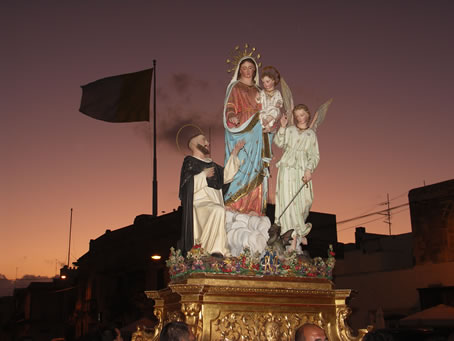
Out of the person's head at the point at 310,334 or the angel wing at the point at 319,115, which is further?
the angel wing at the point at 319,115

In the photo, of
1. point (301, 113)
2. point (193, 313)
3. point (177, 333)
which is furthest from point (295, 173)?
point (177, 333)

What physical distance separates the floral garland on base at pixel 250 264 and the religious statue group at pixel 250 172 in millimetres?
225

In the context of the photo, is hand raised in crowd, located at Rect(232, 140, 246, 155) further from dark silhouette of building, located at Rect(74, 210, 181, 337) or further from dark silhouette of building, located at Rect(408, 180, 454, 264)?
dark silhouette of building, located at Rect(74, 210, 181, 337)

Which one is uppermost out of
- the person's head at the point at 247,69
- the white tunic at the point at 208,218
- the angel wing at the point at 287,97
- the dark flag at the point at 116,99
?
the dark flag at the point at 116,99

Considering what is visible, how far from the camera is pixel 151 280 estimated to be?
3144 centimetres

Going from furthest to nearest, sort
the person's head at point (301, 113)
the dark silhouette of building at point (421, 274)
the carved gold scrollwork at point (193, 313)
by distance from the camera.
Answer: the dark silhouette of building at point (421, 274), the person's head at point (301, 113), the carved gold scrollwork at point (193, 313)

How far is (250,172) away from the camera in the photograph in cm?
1015

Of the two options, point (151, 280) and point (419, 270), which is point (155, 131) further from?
point (419, 270)

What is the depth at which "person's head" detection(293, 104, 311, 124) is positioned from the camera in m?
10.7

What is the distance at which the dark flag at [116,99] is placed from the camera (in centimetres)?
1512

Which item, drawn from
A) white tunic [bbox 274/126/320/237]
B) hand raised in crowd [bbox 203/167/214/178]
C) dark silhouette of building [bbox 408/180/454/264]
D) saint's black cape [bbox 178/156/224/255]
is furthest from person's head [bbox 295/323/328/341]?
dark silhouette of building [bbox 408/180/454/264]

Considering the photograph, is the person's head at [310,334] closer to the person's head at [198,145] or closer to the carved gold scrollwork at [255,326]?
the carved gold scrollwork at [255,326]

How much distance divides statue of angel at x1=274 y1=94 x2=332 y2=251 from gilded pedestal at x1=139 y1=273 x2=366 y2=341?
103 centimetres

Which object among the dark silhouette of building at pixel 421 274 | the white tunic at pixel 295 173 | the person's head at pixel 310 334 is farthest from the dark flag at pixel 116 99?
the dark silhouette of building at pixel 421 274
